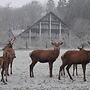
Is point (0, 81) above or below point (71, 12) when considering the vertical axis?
below

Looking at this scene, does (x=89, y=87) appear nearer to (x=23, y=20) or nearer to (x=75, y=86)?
(x=75, y=86)

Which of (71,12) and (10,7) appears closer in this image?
(71,12)

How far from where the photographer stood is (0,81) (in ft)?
47.8

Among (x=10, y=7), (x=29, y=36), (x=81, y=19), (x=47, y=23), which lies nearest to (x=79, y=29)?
(x=81, y=19)

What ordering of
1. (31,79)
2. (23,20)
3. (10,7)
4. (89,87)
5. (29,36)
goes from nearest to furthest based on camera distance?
(89,87)
(31,79)
(29,36)
(23,20)
(10,7)

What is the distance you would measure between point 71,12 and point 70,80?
271 feet

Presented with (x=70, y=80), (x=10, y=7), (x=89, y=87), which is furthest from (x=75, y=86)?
(x=10, y=7)

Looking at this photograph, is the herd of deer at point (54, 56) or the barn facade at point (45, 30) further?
the barn facade at point (45, 30)

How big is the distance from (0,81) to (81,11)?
264 ft

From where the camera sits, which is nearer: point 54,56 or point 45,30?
point 54,56

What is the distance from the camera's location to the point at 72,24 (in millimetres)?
95500

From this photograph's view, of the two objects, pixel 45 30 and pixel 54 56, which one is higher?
pixel 54 56

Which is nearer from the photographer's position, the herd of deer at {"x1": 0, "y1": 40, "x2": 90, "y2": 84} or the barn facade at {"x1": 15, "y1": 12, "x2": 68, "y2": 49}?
the herd of deer at {"x1": 0, "y1": 40, "x2": 90, "y2": 84}

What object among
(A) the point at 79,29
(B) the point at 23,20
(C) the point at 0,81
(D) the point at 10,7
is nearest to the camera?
(C) the point at 0,81
